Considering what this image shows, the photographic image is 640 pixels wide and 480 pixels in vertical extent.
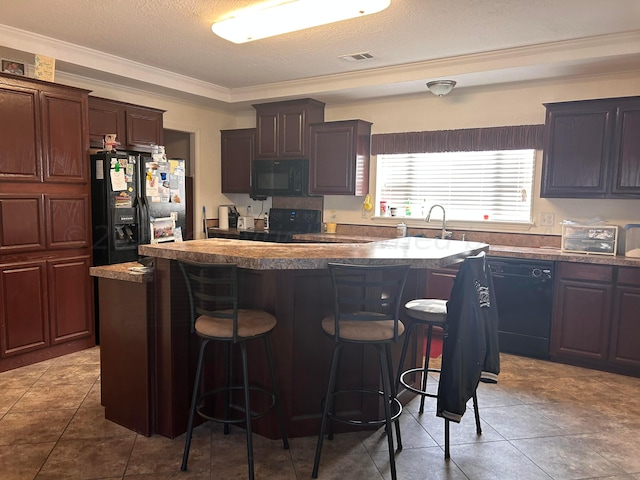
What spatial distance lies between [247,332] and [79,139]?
105 inches

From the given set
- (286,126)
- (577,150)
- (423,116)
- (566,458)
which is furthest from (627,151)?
(286,126)

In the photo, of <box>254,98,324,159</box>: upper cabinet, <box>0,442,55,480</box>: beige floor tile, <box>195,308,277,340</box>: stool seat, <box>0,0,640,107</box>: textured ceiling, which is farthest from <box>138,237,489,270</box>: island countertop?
<box>254,98,324,159</box>: upper cabinet

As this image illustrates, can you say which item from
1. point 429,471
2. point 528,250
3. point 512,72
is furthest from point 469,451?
point 512,72

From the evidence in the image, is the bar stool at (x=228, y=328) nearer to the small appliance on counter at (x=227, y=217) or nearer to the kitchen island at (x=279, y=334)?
the kitchen island at (x=279, y=334)

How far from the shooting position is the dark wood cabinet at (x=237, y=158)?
5875mm

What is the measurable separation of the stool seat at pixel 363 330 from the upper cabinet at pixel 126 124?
3286 millimetres

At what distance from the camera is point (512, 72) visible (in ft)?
13.4

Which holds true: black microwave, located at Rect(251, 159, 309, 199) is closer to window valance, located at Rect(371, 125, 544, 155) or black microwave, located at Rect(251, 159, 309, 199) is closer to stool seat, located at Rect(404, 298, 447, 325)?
window valance, located at Rect(371, 125, 544, 155)

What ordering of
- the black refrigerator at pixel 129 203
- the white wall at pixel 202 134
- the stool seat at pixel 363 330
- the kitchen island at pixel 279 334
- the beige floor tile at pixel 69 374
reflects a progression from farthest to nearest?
1. the white wall at pixel 202 134
2. the black refrigerator at pixel 129 203
3. the beige floor tile at pixel 69 374
4. the kitchen island at pixel 279 334
5. the stool seat at pixel 363 330

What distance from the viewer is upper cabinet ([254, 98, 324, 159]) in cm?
530

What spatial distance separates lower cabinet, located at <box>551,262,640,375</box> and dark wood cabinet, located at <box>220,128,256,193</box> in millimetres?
3688

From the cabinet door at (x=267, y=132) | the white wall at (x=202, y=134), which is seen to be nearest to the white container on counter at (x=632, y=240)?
the cabinet door at (x=267, y=132)

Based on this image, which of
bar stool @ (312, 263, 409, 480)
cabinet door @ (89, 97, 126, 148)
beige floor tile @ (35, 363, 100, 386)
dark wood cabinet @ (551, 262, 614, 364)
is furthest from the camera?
Result: cabinet door @ (89, 97, 126, 148)

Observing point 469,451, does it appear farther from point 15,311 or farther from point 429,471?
point 15,311
